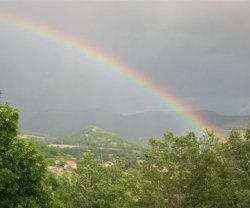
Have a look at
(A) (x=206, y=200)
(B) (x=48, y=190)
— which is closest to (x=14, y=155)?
(B) (x=48, y=190)

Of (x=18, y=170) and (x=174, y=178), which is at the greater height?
(x=174, y=178)

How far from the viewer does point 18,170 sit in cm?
2586

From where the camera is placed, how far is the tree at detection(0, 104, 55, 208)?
→ 2519 cm

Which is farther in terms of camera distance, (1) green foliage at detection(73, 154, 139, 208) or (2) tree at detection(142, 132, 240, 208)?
(2) tree at detection(142, 132, 240, 208)

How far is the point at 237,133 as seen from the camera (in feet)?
142

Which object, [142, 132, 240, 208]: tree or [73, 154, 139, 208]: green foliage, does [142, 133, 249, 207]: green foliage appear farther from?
[73, 154, 139, 208]: green foliage

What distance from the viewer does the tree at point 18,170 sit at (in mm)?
25188

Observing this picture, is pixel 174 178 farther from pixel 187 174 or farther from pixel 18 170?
pixel 18 170

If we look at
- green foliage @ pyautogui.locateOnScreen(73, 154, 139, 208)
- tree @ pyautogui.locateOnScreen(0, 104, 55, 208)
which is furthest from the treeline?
tree @ pyautogui.locateOnScreen(0, 104, 55, 208)

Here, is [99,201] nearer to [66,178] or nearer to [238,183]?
[66,178]

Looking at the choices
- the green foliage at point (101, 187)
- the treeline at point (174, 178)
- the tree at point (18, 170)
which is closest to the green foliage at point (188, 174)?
the treeline at point (174, 178)

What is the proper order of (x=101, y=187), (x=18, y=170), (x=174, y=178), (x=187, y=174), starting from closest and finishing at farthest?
(x=18, y=170)
(x=101, y=187)
(x=187, y=174)
(x=174, y=178)

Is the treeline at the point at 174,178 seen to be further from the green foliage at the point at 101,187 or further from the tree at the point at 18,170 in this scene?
the tree at the point at 18,170

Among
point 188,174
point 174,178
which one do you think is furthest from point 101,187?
point 188,174
